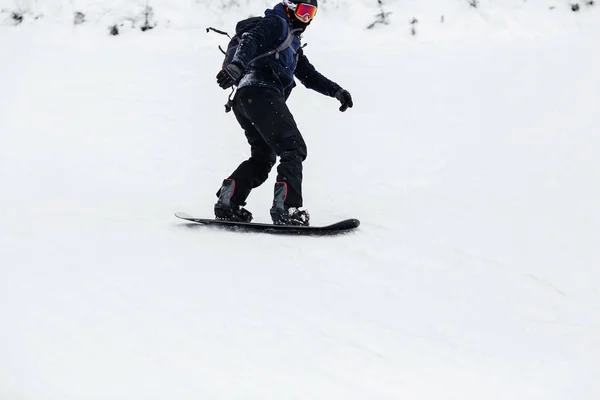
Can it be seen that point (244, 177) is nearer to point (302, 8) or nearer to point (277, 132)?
point (277, 132)

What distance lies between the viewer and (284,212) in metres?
4.54

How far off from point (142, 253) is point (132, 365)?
1439 mm

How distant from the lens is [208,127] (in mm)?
7246

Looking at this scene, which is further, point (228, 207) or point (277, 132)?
point (228, 207)

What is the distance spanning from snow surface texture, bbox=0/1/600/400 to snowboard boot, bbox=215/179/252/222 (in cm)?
18

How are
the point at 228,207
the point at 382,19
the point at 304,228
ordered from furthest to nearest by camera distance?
the point at 382,19 < the point at 228,207 < the point at 304,228

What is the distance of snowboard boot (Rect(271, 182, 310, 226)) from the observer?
453 cm

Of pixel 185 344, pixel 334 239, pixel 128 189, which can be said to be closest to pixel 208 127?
pixel 128 189

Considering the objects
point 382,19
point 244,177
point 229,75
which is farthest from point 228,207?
point 382,19

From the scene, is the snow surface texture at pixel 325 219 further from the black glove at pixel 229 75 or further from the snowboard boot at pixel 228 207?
the black glove at pixel 229 75

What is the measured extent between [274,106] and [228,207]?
72 cm

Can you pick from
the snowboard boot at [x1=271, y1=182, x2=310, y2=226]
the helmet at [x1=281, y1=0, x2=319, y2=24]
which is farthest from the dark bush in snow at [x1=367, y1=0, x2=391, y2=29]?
the snowboard boot at [x1=271, y1=182, x2=310, y2=226]

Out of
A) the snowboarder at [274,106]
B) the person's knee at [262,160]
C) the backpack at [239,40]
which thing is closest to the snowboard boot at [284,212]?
the snowboarder at [274,106]

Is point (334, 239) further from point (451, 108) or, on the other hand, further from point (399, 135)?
point (451, 108)
